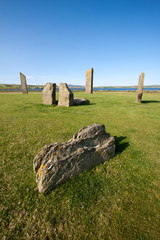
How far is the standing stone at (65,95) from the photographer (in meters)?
12.0

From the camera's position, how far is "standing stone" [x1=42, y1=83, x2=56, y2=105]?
12.5m

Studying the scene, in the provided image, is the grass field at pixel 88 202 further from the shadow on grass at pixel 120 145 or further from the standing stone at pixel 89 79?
the standing stone at pixel 89 79

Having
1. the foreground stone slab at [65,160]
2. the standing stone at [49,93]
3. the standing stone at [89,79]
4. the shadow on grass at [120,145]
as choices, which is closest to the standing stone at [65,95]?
the standing stone at [49,93]

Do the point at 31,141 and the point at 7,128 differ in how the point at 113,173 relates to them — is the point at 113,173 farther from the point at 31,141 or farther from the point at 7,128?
the point at 7,128

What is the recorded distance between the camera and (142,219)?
7.11 feet

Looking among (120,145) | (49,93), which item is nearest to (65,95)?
(49,93)

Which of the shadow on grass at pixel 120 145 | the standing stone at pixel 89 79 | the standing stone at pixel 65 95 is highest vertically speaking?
the standing stone at pixel 89 79

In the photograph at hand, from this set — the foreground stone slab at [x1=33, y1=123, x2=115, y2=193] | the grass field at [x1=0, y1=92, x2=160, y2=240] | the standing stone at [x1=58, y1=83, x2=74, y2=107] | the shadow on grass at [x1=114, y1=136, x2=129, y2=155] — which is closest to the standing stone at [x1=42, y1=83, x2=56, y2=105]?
the standing stone at [x1=58, y1=83, x2=74, y2=107]

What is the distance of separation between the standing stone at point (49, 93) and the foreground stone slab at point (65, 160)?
9.92 meters

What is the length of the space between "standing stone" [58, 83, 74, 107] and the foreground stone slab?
8.98 metres

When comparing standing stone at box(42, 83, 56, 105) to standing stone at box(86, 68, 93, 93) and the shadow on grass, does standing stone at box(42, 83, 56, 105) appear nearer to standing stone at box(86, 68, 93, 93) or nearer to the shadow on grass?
the shadow on grass

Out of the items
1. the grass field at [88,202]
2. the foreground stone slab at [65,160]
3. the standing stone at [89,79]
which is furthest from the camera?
the standing stone at [89,79]

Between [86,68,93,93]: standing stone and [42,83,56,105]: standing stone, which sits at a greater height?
[86,68,93,93]: standing stone

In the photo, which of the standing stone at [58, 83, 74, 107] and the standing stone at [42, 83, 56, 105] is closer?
the standing stone at [58, 83, 74, 107]
